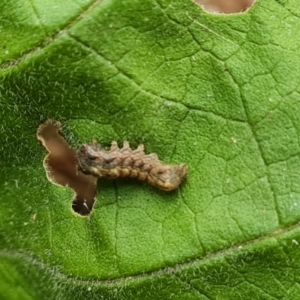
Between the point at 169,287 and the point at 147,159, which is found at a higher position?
the point at 147,159

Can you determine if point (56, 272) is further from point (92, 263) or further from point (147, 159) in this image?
point (147, 159)

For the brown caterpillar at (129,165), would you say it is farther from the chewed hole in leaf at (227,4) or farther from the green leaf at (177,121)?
the chewed hole in leaf at (227,4)

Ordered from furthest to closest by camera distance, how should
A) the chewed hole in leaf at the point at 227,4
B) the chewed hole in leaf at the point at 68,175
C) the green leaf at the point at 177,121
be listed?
the chewed hole in leaf at the point at 227,4 < the chewed hole in leaf at the point at 68,175 < the green leaf at the point at 177,121

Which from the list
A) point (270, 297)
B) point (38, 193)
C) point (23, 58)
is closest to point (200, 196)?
point (270, 297)

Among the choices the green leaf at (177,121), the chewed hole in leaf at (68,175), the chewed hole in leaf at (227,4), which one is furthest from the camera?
the chewed hole in leaf at (227,4)

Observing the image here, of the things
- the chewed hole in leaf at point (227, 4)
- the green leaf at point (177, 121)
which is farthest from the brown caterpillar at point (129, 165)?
the chewed hole in leaf at point (227, 4)

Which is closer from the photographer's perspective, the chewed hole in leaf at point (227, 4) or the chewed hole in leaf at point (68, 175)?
the chewed hole in leaf at point (68, 175)

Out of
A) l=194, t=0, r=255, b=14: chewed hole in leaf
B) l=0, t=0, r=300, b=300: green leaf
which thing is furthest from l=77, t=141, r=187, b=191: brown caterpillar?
l=194, t=0, r=255, b=14: chewed hole in leaf
